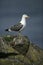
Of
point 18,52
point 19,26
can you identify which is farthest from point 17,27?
point 18,52

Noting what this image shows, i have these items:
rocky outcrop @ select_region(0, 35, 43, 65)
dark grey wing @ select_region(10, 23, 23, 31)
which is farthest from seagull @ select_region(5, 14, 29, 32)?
rocky outcrop @ select_region(0, 35, 43, 65)

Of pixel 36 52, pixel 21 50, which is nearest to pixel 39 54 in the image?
pixel 36 52

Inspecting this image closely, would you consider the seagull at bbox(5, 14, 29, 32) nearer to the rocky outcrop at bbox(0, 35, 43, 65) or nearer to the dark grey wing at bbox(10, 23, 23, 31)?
the dark grey wing at bbox(10, 23, 23, 31)

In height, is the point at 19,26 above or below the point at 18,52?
above

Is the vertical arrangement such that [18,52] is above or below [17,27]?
below

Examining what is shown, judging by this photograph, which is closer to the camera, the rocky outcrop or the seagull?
the rocky outcrop

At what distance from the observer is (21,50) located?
1154 inches

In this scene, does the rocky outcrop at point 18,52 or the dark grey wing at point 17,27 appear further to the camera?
the dark grey wing at point 17,27

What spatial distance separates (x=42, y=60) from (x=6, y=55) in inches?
149

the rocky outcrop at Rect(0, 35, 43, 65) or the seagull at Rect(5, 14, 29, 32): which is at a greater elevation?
the seagull at Rect(5, 14, 29, 32)

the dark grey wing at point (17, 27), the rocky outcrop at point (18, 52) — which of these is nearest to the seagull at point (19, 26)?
the dark grey wing at point (17, 27)

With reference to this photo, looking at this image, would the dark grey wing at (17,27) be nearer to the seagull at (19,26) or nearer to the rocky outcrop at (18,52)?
the seagull at (19,26)

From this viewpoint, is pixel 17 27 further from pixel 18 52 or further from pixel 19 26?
pixel 18 52

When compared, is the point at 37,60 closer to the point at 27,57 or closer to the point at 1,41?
A: the point at 27,57
